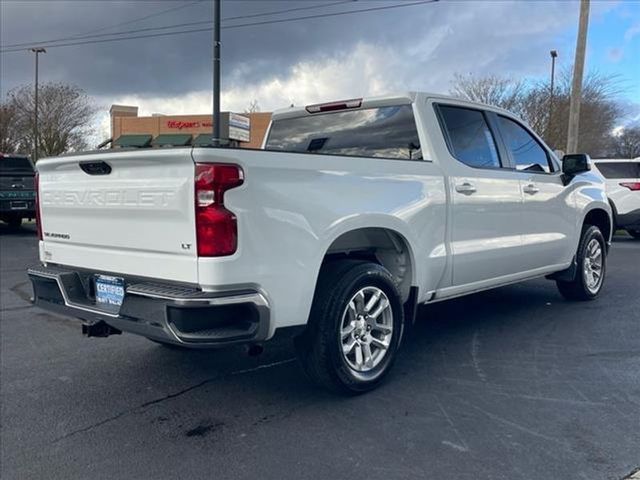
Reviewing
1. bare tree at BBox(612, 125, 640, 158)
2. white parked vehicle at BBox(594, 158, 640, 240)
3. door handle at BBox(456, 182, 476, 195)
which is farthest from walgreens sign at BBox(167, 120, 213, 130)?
door handle at BBox(456, 182, 476, 195)

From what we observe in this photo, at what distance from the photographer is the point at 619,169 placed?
13180 mm

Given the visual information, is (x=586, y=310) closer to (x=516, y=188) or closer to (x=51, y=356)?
(x=516, y=188)

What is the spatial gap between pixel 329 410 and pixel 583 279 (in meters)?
4.03

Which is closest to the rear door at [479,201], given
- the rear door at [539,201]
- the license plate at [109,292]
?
the rear door at [539,201]

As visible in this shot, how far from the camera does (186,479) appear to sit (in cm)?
285

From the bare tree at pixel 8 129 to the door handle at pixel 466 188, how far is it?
1215 inches

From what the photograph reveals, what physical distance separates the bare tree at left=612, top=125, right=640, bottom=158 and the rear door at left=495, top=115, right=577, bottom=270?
114 feet

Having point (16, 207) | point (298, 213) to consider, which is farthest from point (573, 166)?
point (16, 207)

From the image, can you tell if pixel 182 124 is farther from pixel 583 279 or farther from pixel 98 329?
pixel 98 329

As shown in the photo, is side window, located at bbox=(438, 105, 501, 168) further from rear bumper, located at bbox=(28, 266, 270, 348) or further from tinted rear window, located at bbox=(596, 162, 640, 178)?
tinted rear window, located at bbox=(596, 162, 640, 178)

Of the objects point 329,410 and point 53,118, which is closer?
point 329,410

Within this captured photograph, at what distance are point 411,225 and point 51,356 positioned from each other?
319 centimetres

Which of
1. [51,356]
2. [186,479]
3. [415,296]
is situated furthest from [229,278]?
[51,356]

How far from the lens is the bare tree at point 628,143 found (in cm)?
3788
